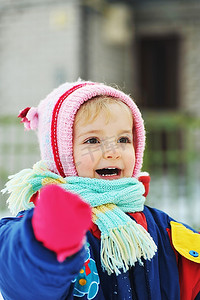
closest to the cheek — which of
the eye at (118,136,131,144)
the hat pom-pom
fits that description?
the eye at (118,136,131,144)

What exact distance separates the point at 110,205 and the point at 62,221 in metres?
0.44

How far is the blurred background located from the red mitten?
465 cm

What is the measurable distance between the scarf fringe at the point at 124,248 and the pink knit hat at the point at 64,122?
23 cm

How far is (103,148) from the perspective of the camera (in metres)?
1.38

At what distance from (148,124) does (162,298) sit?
13.0ft

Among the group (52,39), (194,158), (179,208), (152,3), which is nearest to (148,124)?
(194,158)

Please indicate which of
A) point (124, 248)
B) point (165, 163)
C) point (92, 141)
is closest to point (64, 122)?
point (92, 141)

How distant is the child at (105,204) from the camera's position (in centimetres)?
125

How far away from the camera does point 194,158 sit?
509 centimetres

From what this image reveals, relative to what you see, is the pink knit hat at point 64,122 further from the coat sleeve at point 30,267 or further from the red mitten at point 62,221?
the red mitten at point 62,221

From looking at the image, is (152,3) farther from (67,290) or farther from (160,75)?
(67,290)

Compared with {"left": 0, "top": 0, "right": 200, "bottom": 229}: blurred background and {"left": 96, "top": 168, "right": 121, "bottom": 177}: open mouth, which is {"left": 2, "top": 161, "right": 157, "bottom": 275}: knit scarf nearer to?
{"left": 96, "top": 168, "right": 121, "bottom": 177}: open mouth

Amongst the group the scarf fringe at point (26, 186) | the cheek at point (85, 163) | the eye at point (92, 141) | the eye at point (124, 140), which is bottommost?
the scarf fringe at point (26, 186)

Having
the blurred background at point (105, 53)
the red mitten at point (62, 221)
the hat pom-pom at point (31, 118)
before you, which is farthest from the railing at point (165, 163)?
the red mitten at point (62, 221)
